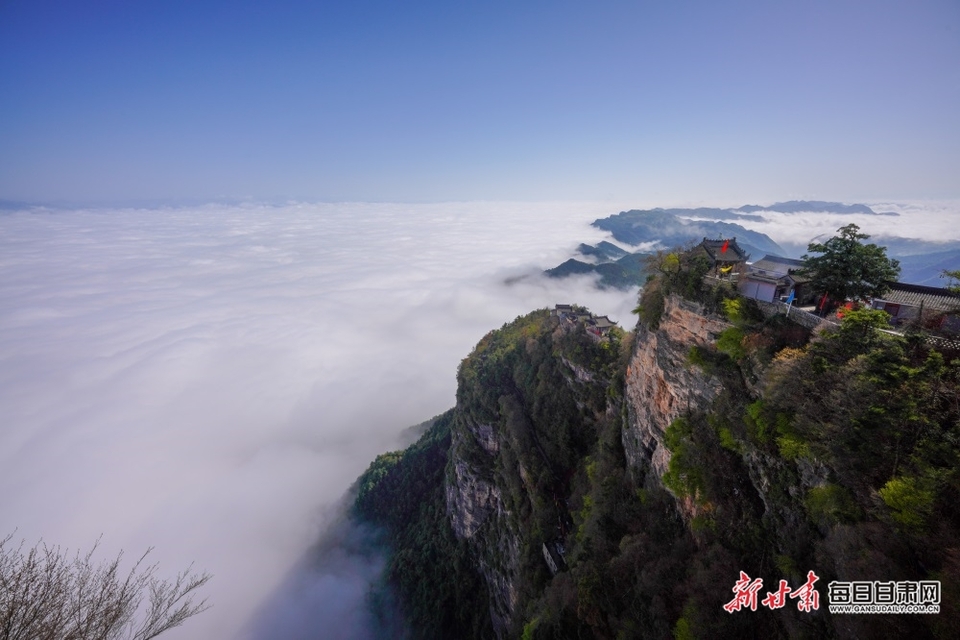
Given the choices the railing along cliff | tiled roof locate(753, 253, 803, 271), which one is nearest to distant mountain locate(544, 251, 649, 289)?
tiled roof locate(753, 253, 803, 271)

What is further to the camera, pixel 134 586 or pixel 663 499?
pixel 663 499

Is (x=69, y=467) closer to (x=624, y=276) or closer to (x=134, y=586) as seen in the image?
(x=134, y=586)

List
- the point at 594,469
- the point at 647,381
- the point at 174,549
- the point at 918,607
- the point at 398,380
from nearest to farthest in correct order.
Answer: the point at 918,607
the point at 647,381
the point at 594,469
the point at 174,549
the point at 398,380

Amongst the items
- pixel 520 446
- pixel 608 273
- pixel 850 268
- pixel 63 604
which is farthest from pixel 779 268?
pixel 608 273

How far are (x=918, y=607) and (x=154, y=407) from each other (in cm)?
26019

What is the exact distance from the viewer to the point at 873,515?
1052 centimetres

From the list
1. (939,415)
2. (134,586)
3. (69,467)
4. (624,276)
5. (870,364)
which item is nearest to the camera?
(939,415)

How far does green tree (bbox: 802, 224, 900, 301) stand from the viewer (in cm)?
1698

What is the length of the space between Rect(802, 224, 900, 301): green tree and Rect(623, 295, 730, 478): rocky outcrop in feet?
16.3

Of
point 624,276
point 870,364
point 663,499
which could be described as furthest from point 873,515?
point 624,276

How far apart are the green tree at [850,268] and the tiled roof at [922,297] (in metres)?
0.98

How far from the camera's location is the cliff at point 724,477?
986 cm

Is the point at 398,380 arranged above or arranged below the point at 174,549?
above

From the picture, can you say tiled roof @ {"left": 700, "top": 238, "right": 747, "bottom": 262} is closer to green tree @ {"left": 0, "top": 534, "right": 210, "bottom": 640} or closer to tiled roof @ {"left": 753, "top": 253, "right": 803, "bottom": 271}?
tiled roof @ {"left": 753, "top": 253, "right": 803, "bottom": 271}
